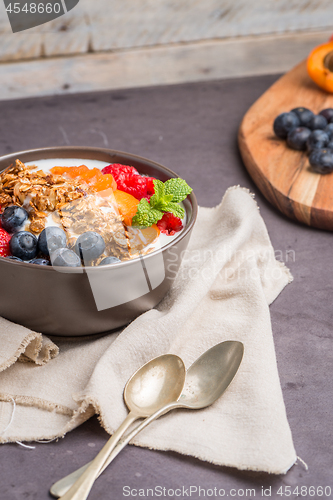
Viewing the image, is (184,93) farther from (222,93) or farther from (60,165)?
(60,165)

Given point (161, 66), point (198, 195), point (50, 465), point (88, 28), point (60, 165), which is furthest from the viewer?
point (161, 66)

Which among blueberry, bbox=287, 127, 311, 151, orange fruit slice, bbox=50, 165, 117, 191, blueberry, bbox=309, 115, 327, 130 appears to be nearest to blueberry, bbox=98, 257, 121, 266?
orange fruit slice, bbox=50, 165, 117, 191

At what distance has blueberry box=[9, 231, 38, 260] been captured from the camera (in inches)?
34.9

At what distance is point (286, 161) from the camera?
1.59m

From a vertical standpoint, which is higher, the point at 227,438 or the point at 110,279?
the point at 110,279

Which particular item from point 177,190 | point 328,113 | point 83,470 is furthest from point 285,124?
point 83,470

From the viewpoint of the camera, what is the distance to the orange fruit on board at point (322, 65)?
1.97 metres

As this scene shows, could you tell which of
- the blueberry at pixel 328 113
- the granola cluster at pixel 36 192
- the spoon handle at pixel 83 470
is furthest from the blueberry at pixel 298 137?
the spoon handle at pixel 83 470

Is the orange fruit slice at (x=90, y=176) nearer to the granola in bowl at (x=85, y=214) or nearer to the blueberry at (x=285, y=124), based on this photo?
the granola in bowl at (x=85, y=214)

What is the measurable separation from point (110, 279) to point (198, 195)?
2.38ft

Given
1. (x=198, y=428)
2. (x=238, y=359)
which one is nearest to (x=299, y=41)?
(x=238, y=359)

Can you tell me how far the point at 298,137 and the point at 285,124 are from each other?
86 mm

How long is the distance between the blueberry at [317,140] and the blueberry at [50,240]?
3.26ft

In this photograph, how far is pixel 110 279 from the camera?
2.88ft
